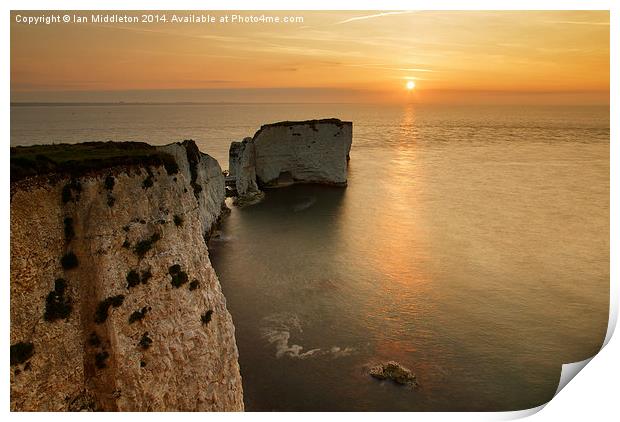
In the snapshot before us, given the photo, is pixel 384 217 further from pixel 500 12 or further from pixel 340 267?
pixel 500 12

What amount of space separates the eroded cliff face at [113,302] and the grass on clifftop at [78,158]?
0.17 metres

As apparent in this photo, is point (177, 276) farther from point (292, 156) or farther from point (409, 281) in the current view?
point (292, 156)

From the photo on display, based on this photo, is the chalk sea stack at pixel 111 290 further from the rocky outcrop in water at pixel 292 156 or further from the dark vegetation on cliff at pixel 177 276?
the rocky outcrop in water at pixel 292 156

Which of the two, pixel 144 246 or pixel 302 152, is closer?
pixel 144 246

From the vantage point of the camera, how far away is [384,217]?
101ft

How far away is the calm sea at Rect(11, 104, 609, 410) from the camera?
13.1 metres

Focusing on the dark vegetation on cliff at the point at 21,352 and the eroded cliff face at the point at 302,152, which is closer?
the dark vegetation on cliff at the point at 21,352

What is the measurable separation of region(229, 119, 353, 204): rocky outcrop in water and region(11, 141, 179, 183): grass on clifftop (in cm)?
2566

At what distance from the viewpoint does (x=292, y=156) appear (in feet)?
129

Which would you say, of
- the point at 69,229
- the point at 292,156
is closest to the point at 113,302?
the point at 69,229

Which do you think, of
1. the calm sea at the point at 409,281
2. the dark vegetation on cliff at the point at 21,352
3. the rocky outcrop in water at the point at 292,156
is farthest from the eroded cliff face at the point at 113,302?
the rocky outcrop in water at the point at 292,156

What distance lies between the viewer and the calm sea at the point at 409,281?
42.9 feet

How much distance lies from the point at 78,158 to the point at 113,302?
2.88 m
